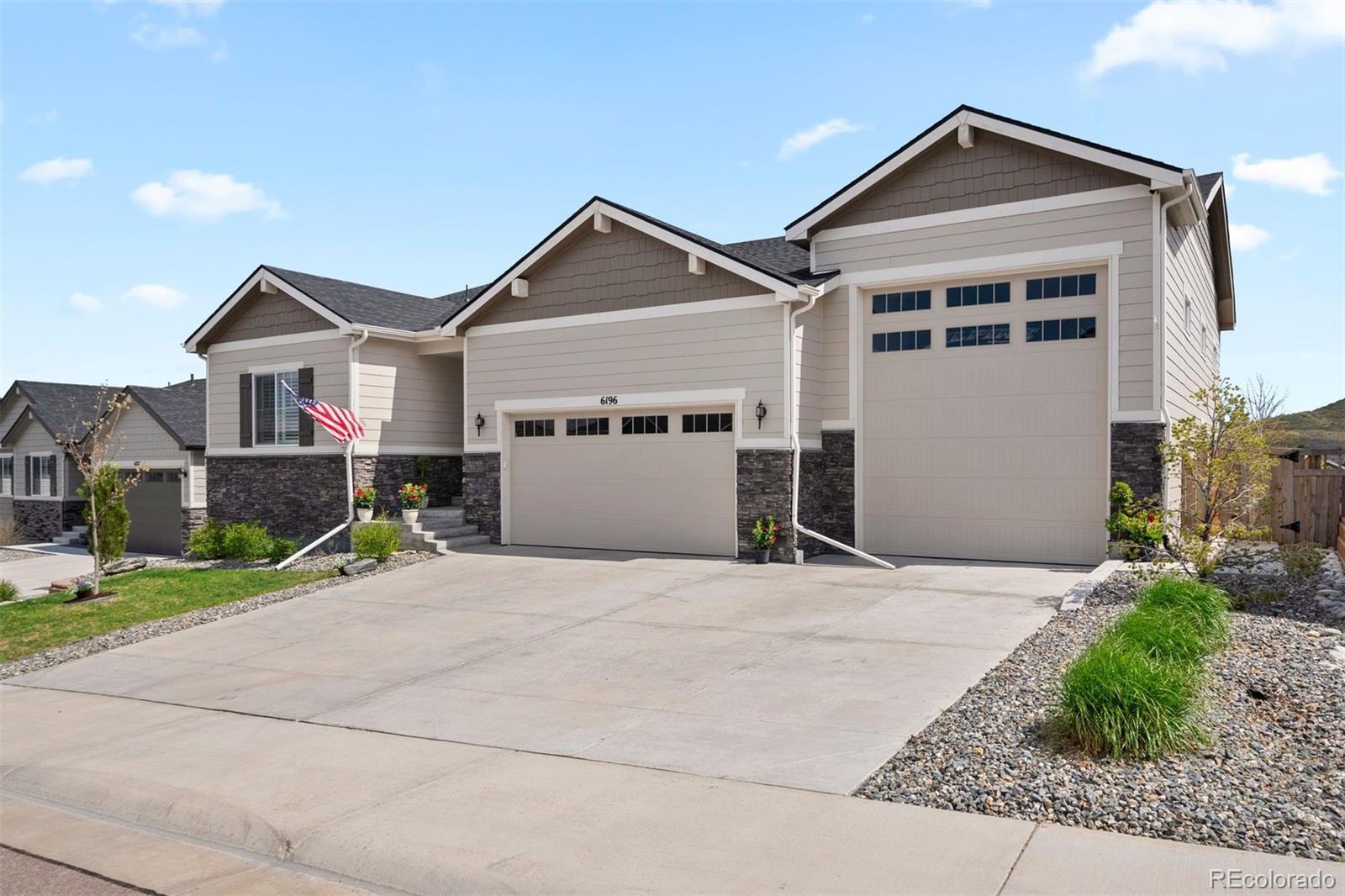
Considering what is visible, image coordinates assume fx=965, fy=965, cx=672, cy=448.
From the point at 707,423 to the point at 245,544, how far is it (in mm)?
9144

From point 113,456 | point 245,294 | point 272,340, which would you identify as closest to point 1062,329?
point 272,340

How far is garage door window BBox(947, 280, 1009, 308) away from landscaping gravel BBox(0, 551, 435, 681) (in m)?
9.69

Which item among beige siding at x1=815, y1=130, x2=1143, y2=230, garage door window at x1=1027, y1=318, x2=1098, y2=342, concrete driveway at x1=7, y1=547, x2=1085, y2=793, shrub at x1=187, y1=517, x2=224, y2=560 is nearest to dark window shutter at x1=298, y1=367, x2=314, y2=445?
shrub at x1=187, y1=517, x2=224, y2=560

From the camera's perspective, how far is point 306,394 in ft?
64.3

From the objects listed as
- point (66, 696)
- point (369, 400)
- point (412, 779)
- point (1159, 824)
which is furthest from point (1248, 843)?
point (369, 400)

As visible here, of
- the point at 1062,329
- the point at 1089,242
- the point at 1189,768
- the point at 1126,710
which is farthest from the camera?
the point at 1062,329

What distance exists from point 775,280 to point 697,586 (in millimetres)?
4761

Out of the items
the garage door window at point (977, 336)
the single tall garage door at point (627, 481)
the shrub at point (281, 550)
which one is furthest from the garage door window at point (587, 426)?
the garage door window at point (977, 336)

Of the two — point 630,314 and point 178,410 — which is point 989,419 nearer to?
point 630,314

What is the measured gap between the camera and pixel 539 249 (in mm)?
16844

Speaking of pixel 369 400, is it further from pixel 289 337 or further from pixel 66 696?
pixel 66 696

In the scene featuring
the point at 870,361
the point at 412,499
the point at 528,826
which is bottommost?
the point at 528,826

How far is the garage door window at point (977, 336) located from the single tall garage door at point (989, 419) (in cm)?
1

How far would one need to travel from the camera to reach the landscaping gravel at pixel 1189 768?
489cm
